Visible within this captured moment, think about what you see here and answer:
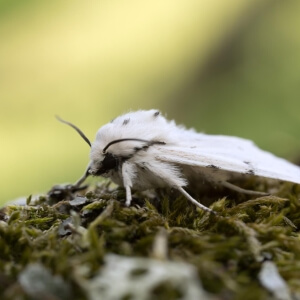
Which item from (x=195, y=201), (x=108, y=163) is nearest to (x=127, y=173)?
(x=108, y=163)

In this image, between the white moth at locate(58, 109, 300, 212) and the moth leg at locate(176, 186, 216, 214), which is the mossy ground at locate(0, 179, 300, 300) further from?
the white moth at locate(58, 109, 300, 212)

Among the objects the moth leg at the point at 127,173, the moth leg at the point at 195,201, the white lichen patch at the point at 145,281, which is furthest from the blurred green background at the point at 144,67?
the white lichen patch at the point at 145,281

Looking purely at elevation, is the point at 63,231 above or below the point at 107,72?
below

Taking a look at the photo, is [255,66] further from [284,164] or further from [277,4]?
[284,164]

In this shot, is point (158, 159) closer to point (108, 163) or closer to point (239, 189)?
point (108, 163)

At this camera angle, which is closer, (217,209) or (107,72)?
(217,209)

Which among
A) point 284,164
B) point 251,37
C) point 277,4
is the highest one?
point 277,4

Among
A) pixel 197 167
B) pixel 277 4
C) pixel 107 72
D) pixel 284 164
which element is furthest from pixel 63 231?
pixel 277 4
